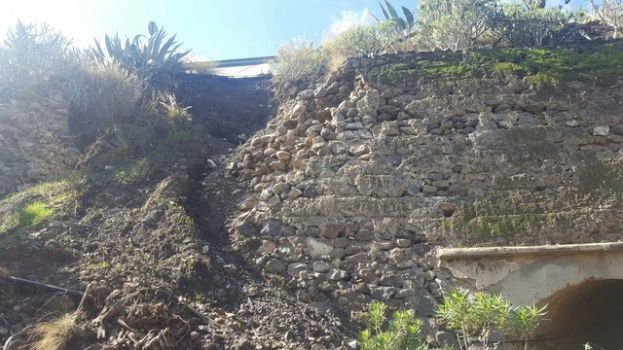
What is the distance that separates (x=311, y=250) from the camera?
6.17 metres

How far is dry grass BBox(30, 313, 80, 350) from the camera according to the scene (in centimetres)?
483

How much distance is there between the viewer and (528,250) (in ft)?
18.5

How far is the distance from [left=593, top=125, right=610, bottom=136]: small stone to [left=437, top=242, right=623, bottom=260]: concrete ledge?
160 cm

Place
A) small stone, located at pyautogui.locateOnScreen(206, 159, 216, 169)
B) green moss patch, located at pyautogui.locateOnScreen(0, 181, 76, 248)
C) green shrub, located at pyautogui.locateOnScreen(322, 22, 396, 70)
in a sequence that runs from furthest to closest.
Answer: green shrub, located at pyautogui.locateOnScreen(322, 22, 396, 70) → small stone, located at pyautogui.locateOnScreen(206, 159, 216, 169) → green moss patch, located at pyautogui.locateOnScreen(0, 181, 76, 248)

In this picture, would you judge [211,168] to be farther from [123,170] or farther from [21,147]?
[21,147]

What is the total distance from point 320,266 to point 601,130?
354 cm

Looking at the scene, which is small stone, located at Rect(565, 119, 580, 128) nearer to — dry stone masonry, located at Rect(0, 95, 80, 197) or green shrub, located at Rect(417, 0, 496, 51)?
green shrub, located at Rect(417, 0, 496, 51)

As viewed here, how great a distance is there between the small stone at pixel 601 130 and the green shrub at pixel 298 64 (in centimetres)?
410

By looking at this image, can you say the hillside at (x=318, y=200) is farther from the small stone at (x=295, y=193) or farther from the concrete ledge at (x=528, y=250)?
the concrete ledge at (x=528, y=250)

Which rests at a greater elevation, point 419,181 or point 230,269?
point 419,181

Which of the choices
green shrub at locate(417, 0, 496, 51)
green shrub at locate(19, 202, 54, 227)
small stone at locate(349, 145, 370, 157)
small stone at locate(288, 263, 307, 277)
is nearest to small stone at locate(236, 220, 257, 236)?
small stone at locate(288, 263, 307, 277)

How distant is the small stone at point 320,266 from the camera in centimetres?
601

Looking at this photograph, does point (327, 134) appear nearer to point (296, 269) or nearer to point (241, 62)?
point (296, 269)

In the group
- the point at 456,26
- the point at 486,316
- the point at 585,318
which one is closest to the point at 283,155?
the point at 486,316
